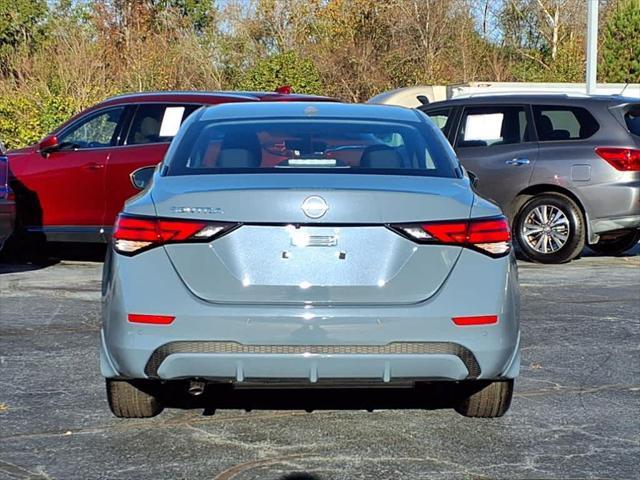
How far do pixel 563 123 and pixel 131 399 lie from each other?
767 centimetres

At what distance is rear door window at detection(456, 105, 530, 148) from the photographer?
1230cm

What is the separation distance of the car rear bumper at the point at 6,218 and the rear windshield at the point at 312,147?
497cm

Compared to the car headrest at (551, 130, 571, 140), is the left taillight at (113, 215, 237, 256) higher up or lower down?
higher up

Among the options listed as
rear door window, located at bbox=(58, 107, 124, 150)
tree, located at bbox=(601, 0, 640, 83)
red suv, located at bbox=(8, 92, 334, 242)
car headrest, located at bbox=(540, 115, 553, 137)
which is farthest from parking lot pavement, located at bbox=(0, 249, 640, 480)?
tree, located at bbox=(601, 0, 640, 83)

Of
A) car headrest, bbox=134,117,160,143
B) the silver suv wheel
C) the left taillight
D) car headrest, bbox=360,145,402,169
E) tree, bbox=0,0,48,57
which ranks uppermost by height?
tree, bbox=0,0,48,57

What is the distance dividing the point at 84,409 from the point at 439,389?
6.13ft

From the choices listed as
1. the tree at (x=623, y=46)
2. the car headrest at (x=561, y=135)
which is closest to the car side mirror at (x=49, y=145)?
the car headrest at (x=561, y=135)

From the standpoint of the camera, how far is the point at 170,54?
2848 cm

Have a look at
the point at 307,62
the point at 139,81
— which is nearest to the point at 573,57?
the point at 307,62

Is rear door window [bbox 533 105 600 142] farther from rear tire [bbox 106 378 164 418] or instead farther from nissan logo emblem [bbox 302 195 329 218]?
nissan logo emblem [bbox 302 195 329 218]

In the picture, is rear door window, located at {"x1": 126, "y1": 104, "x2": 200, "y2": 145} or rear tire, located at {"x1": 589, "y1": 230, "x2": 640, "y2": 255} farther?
rear tire, located at {"x1": 589, "y1": 230, "x2": 640, "y2": 255}

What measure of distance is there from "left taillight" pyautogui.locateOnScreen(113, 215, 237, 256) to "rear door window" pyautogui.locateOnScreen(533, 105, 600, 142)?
777 centimetres

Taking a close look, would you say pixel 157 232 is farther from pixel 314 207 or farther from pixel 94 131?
pixel 94 131

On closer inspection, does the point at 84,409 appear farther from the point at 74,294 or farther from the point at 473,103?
the point at 473,103
